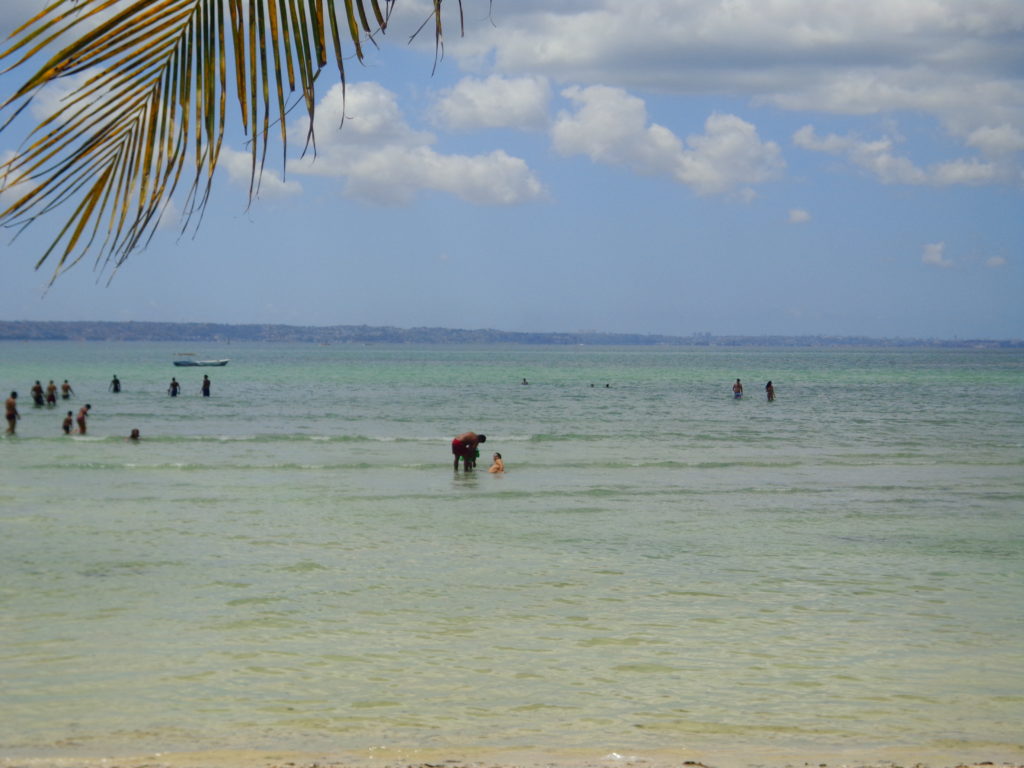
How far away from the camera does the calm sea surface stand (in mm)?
9805

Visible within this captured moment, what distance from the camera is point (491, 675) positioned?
37.2 feet

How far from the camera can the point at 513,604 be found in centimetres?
1473

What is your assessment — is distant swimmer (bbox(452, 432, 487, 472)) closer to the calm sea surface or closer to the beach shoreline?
the calm sea surface

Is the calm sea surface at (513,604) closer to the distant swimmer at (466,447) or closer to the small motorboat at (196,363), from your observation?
the distant swimmer at (466,447)

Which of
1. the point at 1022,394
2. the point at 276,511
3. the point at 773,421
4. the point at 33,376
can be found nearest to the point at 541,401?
the point at 773,421

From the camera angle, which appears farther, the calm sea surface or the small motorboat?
the small motorboat

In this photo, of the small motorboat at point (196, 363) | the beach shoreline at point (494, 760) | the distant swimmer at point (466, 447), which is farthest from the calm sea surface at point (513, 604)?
the small motorboat at point (196, 363)

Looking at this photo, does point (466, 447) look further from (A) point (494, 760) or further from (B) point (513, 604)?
(A) point (494, 760)

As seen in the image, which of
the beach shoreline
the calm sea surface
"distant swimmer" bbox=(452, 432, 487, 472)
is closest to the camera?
the beach shoreline

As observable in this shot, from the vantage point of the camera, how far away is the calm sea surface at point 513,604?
980 centimetres

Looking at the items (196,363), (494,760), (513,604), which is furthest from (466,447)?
(196,363)

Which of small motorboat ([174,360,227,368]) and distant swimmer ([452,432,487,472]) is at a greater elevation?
small motorboat ([174,360,227,368])

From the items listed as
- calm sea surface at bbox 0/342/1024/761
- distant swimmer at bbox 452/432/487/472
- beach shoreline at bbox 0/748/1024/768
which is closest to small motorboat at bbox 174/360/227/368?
calm sea surface at bbox 0/342/1024/761

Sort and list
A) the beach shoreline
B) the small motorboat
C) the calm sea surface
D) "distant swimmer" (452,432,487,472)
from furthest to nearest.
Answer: the small motorboat
"distant swimmer" (452,432,487,472)
the calm sea surface
the beach shoreline
